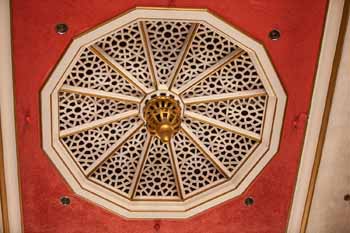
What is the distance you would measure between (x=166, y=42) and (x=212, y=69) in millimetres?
470

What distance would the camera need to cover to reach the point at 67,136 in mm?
6109

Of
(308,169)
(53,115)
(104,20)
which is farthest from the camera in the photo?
(308,169)

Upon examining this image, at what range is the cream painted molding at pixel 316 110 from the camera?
218 inches

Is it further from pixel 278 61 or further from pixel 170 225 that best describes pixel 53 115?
pixel 278 61

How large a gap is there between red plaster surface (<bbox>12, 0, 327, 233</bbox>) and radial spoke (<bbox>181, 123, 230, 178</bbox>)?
0.98 feet

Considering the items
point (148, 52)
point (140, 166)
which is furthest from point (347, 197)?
point (148, 52)

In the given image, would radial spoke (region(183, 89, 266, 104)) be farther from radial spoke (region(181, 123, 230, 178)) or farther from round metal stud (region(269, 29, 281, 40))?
round metal stud (region(269, 29, 281, 40))

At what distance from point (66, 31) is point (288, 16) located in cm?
181

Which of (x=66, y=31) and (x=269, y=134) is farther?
(x=269, y=134)

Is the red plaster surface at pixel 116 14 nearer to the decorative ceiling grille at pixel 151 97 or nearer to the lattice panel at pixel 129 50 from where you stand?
the decorative ceiling grille at pixel 151 97

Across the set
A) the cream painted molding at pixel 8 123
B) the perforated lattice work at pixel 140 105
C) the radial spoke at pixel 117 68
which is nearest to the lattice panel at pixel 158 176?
the perforated lattice work at pixel 140 105

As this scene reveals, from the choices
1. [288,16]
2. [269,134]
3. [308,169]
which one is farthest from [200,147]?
[288,16]

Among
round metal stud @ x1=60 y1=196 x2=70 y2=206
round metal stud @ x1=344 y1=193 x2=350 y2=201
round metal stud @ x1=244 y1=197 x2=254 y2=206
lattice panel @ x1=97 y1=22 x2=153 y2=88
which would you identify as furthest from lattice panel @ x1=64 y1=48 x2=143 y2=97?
round metal stud @ x1=344 y1=193 x2=350 y2=201

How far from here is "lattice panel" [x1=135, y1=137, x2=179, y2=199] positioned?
248 inches
